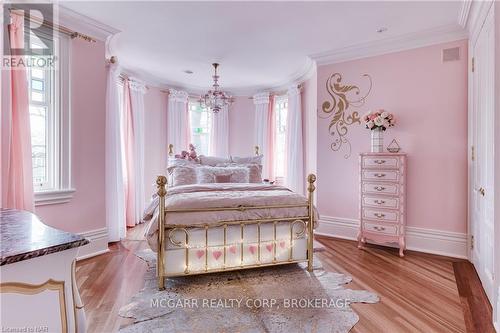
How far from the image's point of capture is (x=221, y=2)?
2.79 metres

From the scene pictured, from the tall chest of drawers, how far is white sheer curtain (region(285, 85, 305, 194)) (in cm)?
159

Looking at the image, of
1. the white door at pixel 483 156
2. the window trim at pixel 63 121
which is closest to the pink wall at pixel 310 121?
the white door at pixel 483 156

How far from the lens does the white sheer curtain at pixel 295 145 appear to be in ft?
17.3

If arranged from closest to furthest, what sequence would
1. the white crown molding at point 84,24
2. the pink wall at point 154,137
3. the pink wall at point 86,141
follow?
1. the white crown molding at point 84,24
2. the pink wall at point 86,141
3. the pink wall at point 154,137

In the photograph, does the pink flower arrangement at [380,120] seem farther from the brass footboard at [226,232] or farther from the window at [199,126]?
the window at [199,126]

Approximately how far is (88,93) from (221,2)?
1905mm

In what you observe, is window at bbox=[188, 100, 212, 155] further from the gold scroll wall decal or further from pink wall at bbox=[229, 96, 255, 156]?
the gold scroll wall decal

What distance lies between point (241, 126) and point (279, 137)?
38.3 inches

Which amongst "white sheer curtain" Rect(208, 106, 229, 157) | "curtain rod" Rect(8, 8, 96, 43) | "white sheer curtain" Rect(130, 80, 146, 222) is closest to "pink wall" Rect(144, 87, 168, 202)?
"white sheer curtain" Rect(130, 80, 146, 222)

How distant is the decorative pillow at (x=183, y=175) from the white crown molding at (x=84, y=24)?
6.12 feet

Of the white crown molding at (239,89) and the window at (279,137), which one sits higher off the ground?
the white crown molding at (239,89)

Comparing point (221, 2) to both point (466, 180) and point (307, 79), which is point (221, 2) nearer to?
point (307, 79)

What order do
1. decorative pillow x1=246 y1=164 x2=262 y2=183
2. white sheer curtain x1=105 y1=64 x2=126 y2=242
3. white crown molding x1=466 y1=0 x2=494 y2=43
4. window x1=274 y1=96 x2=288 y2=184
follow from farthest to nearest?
1. window x1=274 y1=96 x2=288 y2=184
2. decorative pillow x1=246 y1=164 x2=262 y2=183
3. white sheer curtain x1=105 y1=64 x2=126 y2=242
4. white crown molding x1=466 y1=0 x2=494 y2=43

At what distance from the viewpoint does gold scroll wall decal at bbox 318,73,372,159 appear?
4148 millimetres
